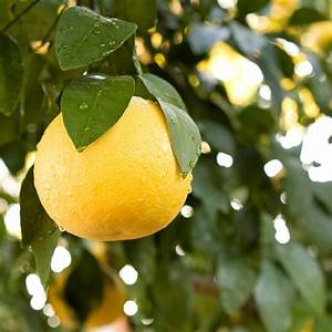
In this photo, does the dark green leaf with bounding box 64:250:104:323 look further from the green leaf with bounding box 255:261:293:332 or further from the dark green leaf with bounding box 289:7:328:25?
the dark green leaf with bounding box 289:7:328:25

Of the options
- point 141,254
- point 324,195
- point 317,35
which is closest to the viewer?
point 141,254

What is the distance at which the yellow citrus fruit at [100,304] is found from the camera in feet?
4.53

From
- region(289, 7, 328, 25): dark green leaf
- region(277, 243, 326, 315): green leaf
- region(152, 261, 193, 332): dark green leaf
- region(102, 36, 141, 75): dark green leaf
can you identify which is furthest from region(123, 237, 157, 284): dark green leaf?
region(289, 7, 328, 25): dark green leaf

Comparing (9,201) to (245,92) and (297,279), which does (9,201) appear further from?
(245,92)

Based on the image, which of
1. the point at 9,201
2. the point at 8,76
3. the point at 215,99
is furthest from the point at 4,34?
the point at 9,201

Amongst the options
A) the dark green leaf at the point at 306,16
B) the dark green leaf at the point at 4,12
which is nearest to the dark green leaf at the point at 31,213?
the dark green leaf at the point at 4,12

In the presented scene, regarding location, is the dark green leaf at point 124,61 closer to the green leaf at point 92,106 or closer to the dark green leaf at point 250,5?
the green leaf at point 92,106

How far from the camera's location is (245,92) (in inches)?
87.0

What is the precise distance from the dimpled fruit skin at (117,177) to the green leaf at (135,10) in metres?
0.22

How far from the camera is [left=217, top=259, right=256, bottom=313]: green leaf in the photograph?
1.20 metres

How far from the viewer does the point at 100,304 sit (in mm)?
1363

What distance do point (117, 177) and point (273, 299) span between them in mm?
658

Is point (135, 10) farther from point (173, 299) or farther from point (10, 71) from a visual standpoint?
point (173, 299)

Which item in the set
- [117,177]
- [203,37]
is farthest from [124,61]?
[203,37]
